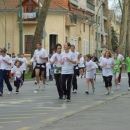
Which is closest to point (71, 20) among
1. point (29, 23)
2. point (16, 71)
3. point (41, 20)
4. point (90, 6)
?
point (29, 23)

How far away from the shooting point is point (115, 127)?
1117 centimetres

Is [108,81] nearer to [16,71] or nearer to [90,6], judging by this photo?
[16,71]

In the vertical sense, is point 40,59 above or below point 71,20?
below

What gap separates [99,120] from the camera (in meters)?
12.4

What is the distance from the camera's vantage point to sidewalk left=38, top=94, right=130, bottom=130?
11.2 m

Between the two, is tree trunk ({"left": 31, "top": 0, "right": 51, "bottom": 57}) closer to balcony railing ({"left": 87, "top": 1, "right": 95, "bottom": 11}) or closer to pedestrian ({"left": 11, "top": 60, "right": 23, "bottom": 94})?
pedestrian ({"left": 11, "top": 60, "right": 23, "bottom": 94})

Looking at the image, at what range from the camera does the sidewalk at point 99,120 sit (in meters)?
11.2

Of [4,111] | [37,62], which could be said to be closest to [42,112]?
[4,111]

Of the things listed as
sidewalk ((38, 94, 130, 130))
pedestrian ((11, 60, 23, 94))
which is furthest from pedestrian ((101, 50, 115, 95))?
sidewalk ((38, 94, 130, 130))

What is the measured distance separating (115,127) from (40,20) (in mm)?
30685

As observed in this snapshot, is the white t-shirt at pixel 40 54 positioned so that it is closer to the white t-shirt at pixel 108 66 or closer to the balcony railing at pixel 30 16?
the white t-shirt at pixel 108 66

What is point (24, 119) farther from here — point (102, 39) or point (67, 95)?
point (102, 39)

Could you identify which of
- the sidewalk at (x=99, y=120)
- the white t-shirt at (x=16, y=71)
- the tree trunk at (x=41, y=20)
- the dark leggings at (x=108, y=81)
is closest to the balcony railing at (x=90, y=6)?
the tree trunk at (x=41, y=20)

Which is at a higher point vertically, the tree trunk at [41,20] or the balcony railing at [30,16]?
the balcony railing at [30,16]
